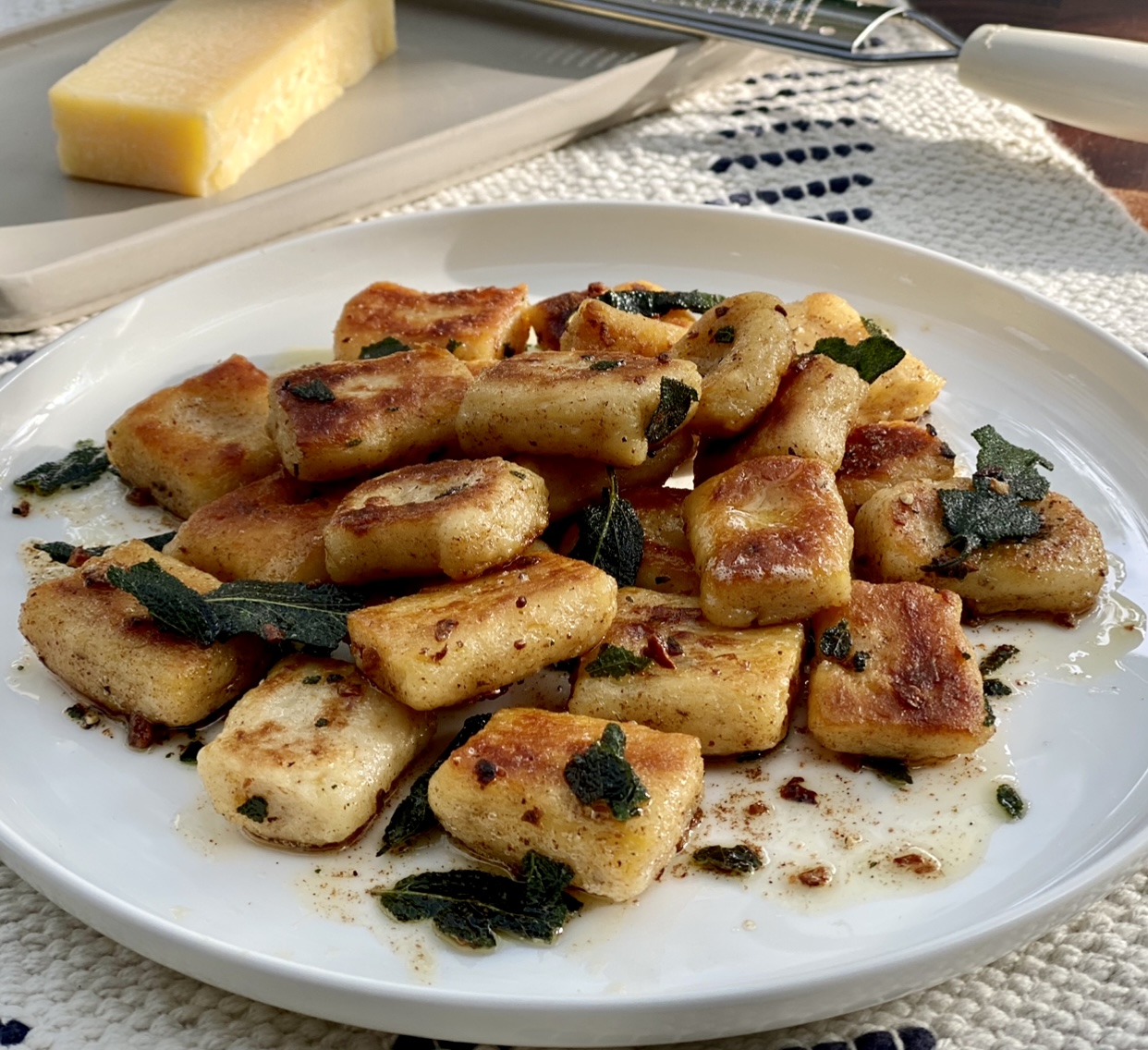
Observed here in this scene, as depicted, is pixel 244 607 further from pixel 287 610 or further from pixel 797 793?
pixel 797 793

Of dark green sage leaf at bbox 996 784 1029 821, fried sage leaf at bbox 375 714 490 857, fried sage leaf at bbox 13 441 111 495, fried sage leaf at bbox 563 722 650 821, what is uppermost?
fried sage leaf at bbox 563 722 650 821

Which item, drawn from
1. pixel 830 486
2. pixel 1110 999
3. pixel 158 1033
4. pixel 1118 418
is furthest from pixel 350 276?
pixel 1110 999

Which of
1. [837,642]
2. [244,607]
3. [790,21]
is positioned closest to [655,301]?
[837,642]

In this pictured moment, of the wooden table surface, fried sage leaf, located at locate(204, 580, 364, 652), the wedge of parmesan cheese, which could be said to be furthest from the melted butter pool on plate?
the wooden table surface

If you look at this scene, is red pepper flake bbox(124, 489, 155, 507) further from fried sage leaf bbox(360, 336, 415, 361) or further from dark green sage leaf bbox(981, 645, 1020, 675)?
dark green sage leaf bbox(981, 645, 1020, 675)

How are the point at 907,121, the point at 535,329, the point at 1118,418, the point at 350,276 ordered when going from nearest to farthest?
the point at 1118,418 < the point at 535,329 < the point at 350,276 < the point at 907,121

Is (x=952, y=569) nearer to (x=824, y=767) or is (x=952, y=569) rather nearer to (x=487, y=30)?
(x=824, y=767)

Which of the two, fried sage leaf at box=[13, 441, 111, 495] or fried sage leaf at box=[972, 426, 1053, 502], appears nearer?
fried sage leaf at box=[972, 426, 1053, 502]
